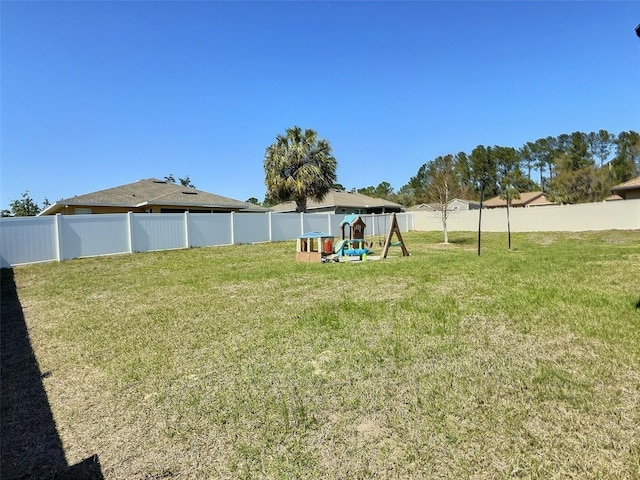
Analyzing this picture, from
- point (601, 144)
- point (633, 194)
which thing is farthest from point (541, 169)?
point (633, 194)

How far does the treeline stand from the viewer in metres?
34.5

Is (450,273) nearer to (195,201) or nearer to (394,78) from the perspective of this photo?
(394,78)

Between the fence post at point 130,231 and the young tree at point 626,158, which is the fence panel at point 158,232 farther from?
the young tree at point 626,158

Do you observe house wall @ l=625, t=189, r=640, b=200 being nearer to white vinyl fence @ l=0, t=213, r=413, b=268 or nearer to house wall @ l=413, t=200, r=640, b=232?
house wall @ l=413, t=200, r=640, b=232

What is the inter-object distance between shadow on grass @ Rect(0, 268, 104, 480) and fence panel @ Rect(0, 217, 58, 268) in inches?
327

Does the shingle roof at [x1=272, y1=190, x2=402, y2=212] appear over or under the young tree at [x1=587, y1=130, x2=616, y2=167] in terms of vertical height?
under

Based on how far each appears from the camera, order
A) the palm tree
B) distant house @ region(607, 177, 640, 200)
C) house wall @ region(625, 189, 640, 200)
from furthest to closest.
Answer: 1. the palm tree
2. house wall @ region(625, 189, 640, 200)
3. distant house @ region(607, 177, 640, 200)

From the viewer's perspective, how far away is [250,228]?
1666cm

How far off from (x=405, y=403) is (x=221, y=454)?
1.21 metres

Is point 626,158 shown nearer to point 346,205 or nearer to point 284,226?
point 346,205

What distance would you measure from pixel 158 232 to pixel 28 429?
12040 millimetres

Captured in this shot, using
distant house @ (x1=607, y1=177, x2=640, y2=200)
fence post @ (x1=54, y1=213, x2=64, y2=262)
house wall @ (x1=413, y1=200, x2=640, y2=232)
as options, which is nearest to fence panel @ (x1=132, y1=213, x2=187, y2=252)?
fence post @ (x1=54, y1=213, x2=64, y2=262)

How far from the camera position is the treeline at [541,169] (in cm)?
3453

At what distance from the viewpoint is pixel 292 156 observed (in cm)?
2389
